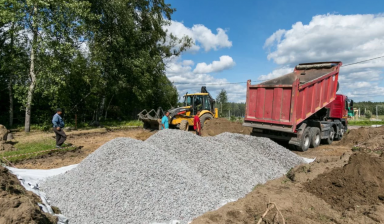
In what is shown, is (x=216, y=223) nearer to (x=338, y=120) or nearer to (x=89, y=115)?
(x=338, y=120)

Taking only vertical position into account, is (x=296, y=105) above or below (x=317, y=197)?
above

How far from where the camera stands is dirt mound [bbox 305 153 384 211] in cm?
432

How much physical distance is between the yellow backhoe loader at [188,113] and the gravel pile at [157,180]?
17.4ft

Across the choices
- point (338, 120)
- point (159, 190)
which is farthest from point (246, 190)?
point (338, 120)

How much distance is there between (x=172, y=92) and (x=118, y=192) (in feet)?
64.3

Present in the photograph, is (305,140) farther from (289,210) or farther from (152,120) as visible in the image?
(152,120)

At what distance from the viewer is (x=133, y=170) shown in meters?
4.73

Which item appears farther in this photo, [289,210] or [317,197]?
[317,197]

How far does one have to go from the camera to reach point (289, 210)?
4012mm

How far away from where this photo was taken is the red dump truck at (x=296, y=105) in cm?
825

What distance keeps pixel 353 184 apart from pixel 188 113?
9.08 m

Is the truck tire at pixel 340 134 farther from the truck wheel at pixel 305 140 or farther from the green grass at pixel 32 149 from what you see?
the green grass at pixel 32 149

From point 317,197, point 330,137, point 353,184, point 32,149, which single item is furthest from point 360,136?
point 32,149

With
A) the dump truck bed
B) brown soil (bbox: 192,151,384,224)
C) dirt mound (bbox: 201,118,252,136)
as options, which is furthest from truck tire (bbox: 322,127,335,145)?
brown soil (bbox: 192,151,384,224)
